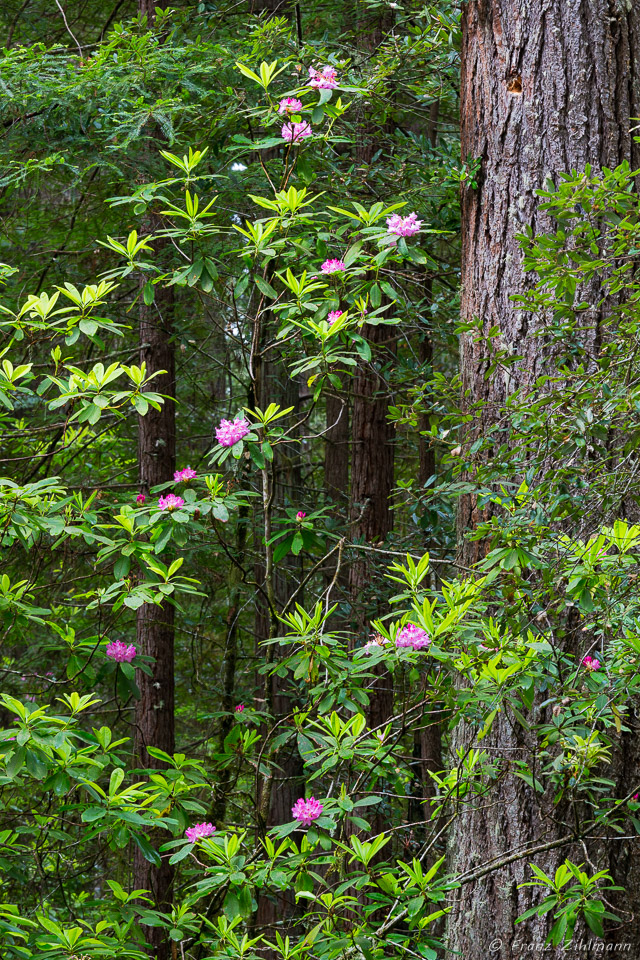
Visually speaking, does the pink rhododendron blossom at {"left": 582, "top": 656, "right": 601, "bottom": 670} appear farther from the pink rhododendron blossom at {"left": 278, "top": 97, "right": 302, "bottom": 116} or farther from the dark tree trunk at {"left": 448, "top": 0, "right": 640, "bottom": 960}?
the pink rhododendron blossom at {"left": 278, "top": 97, "right": 302, "bottom": 116}

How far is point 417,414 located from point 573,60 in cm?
133

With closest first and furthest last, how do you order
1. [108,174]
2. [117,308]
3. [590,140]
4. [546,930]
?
[546,930], [590,140], [108,174], [117,308]

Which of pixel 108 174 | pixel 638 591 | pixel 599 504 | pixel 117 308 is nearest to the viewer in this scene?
pixel 638 591

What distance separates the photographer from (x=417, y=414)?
312 centimetres

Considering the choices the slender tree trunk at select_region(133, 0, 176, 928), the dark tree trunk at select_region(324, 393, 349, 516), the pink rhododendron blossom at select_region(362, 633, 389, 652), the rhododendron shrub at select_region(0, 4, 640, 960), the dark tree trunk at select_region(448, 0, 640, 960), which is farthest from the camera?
the dark tree trunk at select_region(324, 393, 349, 516)

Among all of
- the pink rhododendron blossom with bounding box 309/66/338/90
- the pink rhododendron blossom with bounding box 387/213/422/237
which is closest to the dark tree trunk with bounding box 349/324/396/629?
the pink rhododendron blossom with bounding box 309/66/338/90

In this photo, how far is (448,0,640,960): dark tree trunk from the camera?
8.95 feet

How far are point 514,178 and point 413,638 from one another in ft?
5.76

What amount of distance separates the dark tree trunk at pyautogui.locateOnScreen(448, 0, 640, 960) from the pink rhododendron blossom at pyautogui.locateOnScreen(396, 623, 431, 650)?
0.79 metres

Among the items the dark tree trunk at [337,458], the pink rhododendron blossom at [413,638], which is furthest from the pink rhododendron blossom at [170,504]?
the dark tree trunk at [337,458]

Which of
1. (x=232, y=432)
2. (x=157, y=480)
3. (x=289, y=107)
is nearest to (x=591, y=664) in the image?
(x=232, y=432)

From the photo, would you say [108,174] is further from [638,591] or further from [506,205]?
[638,591]

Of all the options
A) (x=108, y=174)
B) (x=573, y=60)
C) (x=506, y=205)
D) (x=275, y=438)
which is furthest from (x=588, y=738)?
(x=108, y=174)

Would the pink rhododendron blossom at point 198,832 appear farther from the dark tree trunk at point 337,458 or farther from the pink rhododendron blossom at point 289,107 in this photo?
the dark tree trunk at point 337,458
